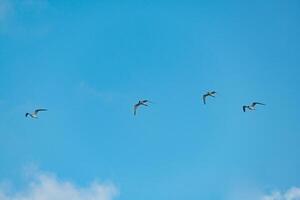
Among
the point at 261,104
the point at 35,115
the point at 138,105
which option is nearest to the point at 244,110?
the point at 261,104

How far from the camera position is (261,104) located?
12500 centimetres

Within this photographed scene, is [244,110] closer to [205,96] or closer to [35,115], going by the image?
[205,96]

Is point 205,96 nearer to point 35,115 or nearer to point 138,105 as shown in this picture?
point 138,105

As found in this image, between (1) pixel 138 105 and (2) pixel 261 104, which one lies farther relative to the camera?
(1) pixel 138 105

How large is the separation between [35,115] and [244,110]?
3783 cm

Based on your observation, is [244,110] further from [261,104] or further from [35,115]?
[35,115]

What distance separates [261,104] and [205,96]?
1166 centimetres

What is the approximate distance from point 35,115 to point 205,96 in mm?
31120

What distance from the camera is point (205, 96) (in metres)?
132

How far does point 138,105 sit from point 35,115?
1886cm

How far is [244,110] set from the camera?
130000 millimetres

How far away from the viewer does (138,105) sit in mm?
133875

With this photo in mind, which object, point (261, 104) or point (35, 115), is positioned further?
point (35, 115)

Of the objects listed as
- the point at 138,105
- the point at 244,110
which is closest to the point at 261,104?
the point at 244,110
